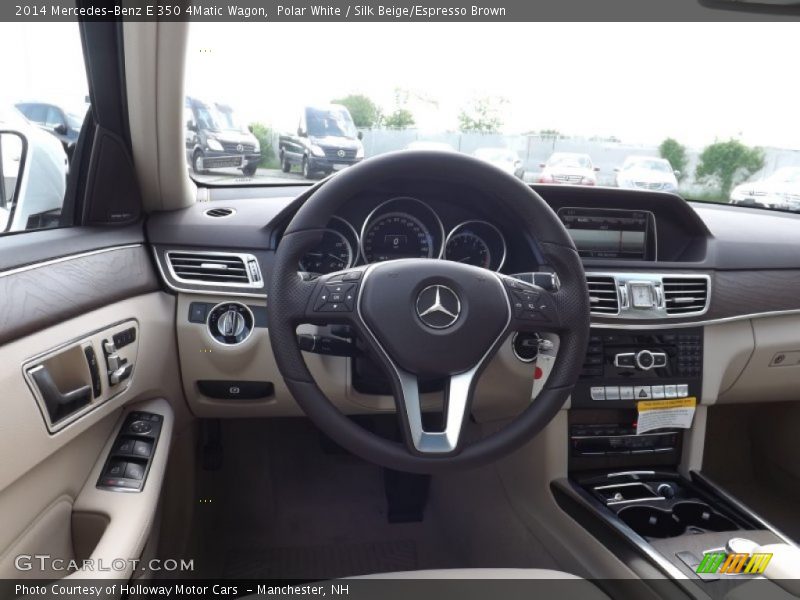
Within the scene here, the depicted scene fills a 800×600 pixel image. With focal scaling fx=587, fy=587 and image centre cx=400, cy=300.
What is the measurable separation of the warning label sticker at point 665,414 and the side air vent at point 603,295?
0.34 metres

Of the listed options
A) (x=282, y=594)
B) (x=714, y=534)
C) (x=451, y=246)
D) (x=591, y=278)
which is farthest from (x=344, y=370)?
(x=714, y=534)

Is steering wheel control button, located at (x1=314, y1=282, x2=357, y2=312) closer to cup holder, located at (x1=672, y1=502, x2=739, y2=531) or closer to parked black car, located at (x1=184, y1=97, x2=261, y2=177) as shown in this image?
parked black car, located at (x1=184, y1=97, x2=261, y2=177)

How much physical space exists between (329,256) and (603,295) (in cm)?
85

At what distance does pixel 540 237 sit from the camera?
1384 mm

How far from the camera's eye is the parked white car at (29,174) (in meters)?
1.49

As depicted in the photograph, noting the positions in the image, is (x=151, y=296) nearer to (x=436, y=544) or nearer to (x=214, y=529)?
(x=214, y=529)

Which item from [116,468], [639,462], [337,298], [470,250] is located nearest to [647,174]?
[470,250]

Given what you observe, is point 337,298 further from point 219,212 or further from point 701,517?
point 701,517

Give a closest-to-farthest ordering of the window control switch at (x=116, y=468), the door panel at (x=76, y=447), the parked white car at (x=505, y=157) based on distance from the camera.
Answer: the door panel at (x=76, y=447), the window control switch at (x=116, y=468), the parked white car at (x=505, y=157)

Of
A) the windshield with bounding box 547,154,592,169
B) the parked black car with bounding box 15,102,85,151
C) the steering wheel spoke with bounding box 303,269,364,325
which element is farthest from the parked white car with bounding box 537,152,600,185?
the parked black car with bounding box 15,102,85,151

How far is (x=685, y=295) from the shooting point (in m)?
1.87

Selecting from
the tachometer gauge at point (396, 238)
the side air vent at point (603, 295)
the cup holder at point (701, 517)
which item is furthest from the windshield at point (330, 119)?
the cup holder at point (701, 517)

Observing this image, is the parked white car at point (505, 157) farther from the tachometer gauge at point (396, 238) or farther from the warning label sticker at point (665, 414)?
the warning label sticker at point (665, 414)

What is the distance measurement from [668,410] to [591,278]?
0.52m
